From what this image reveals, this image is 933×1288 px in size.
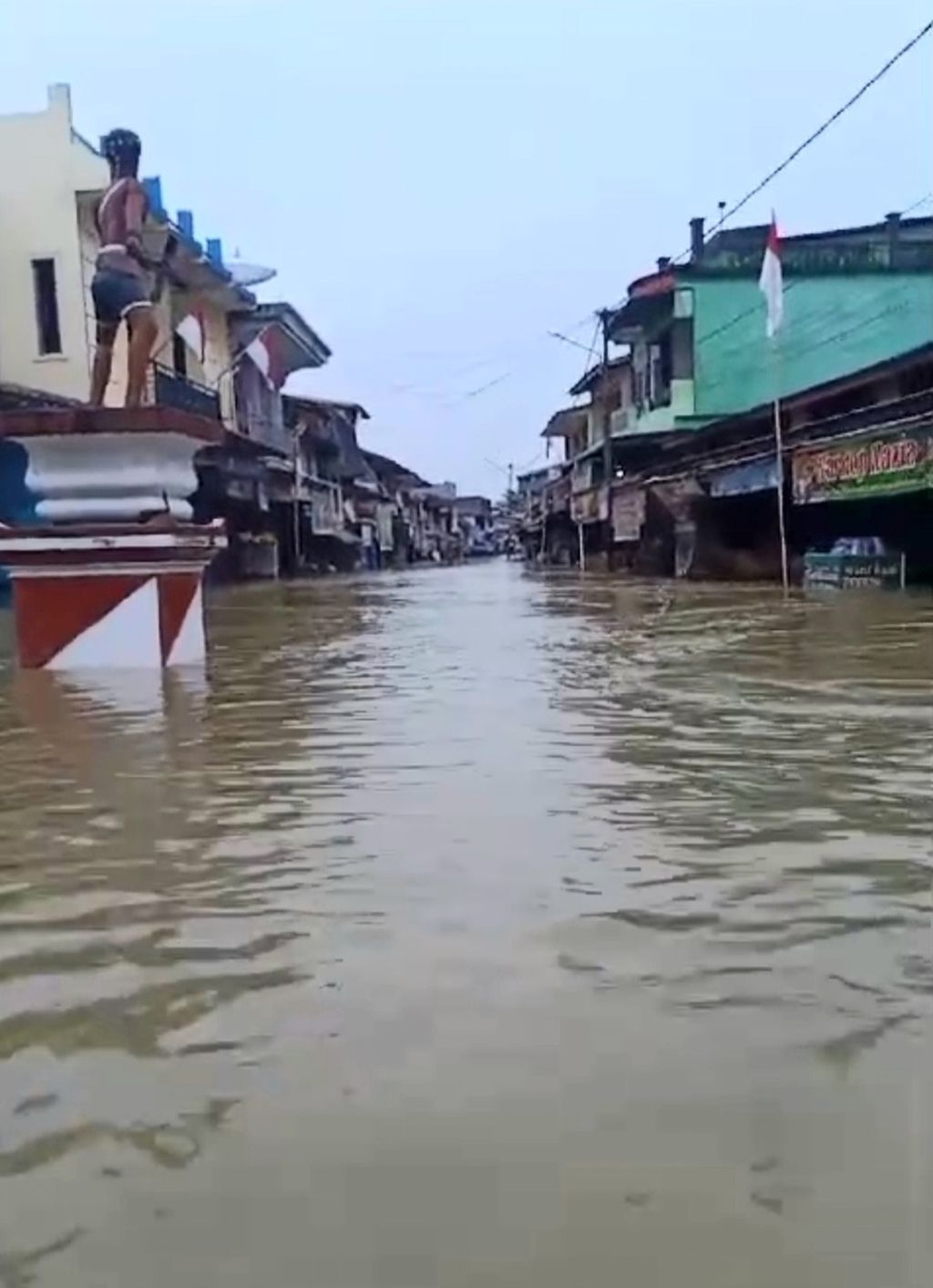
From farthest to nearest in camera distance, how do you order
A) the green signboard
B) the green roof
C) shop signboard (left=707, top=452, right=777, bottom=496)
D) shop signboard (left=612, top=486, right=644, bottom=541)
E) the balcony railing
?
the green roof → shop signboard (left=612, top=486, right=644, bottom=541) → the balcony railing → shop signboard (left=707, top=452, right=777, bottom=496) → the green signboard

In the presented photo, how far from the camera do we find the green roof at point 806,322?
116 ft

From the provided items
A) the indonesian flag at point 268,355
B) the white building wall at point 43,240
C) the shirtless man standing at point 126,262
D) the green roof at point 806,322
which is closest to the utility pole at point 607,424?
the green roof at point 806,322

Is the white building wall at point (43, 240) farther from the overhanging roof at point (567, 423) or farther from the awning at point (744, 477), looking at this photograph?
the overhanging roof at point (567, 423)

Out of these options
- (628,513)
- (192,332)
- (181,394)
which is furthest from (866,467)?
(628,513)

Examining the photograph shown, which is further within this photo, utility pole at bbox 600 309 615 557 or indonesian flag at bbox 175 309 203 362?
utility pole at bbox 600 309 615 557

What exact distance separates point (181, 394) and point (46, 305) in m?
Result: 3.46

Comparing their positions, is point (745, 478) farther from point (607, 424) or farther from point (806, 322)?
point (607, 424)

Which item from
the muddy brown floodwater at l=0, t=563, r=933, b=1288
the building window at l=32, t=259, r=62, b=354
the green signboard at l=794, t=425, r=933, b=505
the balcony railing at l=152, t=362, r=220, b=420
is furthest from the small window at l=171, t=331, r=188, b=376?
the muddy brown floodwater at l=0, t=563, r=933, b=1288

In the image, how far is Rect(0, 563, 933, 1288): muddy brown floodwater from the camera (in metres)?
1.84

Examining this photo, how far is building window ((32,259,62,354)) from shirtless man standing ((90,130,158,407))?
1907 centimetres

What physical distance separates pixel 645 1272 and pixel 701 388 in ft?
118

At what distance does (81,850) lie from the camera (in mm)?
3891

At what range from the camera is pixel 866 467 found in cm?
1908

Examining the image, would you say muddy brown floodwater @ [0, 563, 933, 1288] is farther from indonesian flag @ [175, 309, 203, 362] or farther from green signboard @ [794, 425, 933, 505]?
indonesian flag @ [175, 309, 203, 362]
